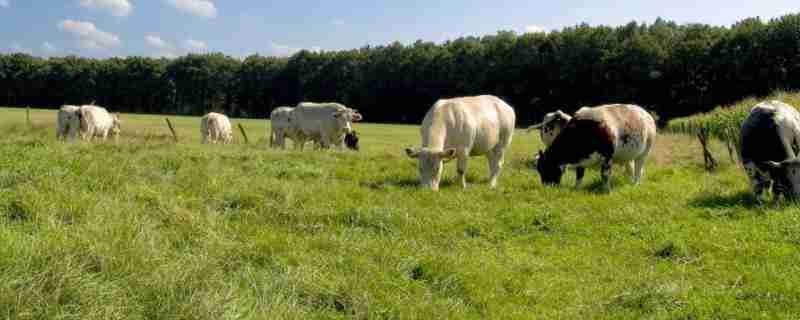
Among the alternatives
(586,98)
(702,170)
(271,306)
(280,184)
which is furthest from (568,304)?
(586,98)

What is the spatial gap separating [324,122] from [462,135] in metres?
11.4

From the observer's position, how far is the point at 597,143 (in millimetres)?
12234

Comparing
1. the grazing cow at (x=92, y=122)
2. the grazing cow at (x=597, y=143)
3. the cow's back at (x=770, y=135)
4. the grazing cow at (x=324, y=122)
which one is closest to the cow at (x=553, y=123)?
the grazing cow at (x=597, y=143)

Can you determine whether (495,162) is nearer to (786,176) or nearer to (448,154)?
(448,154)

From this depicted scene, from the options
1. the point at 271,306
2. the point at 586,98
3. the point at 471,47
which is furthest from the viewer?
the point at 471,47

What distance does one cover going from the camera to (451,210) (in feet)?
32.7

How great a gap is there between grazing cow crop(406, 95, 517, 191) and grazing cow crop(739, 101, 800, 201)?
15.6 ft

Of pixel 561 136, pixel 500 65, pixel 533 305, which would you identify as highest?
pixel 500 65

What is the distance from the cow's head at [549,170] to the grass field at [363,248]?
2.75ft

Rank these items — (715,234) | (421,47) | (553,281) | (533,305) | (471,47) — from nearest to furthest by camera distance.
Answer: (533,305) < (553,281) < (715,234) < (471,47) < (421,47)

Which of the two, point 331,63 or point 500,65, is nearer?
point 500,65

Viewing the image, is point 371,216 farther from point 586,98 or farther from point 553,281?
point 586,98

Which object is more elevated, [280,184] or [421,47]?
[421,47]

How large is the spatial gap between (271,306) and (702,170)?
566 inches
